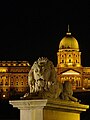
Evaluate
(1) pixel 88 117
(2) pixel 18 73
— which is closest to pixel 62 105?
(1) pixel 88 117

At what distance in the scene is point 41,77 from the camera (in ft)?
46.7

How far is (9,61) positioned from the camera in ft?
416

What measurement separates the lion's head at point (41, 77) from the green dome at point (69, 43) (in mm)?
98007

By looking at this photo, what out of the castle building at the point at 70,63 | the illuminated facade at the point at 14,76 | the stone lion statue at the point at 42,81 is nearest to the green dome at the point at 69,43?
the castle building at the point at 70,63

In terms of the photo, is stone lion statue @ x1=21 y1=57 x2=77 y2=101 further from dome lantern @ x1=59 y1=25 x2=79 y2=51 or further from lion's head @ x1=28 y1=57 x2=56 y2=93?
dome lantern @ x1=59 y1=25 x2=79 y2=51

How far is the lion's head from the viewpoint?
46.7ft

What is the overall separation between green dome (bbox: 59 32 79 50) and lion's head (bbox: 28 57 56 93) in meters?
98.0

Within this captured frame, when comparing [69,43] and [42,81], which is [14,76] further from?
[42,81]

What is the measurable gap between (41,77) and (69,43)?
98.4m

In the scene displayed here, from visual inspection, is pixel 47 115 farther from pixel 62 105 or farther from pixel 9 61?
pixel 9 61

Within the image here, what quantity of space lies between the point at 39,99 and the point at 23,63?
110166 millimetres

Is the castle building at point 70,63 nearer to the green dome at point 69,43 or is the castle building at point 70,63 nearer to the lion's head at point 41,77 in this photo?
the green dome at point 69,43

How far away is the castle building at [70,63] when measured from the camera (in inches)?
4496

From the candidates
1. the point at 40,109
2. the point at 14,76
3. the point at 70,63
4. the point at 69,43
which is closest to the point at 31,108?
the point at 40,109
